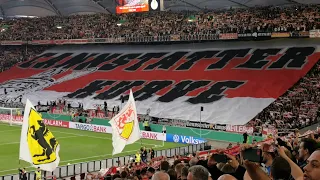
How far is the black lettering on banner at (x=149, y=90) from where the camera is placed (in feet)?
167

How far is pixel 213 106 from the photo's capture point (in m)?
44.5

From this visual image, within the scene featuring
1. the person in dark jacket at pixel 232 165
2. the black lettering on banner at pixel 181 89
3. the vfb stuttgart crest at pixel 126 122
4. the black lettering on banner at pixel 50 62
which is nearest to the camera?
the person in dark jacket at pixel 232 165

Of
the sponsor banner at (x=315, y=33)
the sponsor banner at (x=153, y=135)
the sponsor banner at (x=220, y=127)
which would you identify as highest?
the sponsor banner at (x=315, y=33)

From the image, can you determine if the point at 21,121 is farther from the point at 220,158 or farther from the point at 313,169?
the point at 313,169

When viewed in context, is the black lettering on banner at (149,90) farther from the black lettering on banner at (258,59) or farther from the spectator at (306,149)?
the spectator at (306,149)

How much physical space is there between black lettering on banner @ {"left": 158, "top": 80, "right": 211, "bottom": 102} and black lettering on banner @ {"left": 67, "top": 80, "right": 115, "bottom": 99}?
33.8 feet

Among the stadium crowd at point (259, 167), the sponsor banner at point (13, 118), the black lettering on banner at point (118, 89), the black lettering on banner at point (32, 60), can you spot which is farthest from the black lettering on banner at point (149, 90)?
the stadium crowd at point (259, 167)

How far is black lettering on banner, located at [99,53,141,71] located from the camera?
207ft

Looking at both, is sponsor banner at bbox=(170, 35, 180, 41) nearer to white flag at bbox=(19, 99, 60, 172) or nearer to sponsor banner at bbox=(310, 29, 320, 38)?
sponsor banner at bbox=(310, 29, 320, 38)

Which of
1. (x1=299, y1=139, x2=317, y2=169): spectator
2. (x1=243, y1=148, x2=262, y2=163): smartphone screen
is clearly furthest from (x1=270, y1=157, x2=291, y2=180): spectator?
(x1=243, y1=148, x2=262, y2=163): smartphone screen

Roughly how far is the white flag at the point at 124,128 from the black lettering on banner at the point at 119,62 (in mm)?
41258

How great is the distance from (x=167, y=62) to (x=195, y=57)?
3.76 meters

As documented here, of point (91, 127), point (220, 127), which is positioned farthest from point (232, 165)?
point (91, 127)

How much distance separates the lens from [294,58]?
1941 inches
